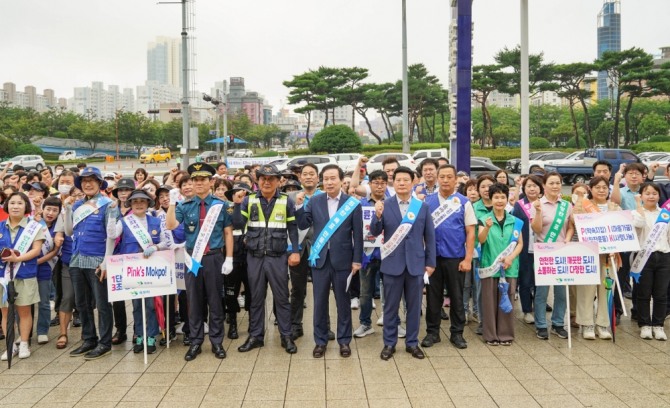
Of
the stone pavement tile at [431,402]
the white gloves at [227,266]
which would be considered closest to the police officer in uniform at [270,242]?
the white gloves at [227,266]

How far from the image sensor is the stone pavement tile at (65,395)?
179 inches

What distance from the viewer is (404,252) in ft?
17.8

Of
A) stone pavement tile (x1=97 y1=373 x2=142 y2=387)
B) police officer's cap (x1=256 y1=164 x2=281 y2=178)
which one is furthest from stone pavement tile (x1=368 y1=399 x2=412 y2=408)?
police officer's cap (x1=256 y1=164 x2=281 y2=178)

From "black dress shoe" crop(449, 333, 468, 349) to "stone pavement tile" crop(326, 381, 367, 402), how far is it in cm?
143

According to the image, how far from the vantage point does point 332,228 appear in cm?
544

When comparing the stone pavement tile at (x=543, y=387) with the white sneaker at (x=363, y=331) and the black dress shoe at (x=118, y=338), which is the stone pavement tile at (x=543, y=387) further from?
the black dress shoe at (x=118, y=338)

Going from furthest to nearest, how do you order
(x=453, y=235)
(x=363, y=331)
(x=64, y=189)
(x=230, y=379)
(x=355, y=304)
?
(x=355, y=304), (x=64, y=189), (x=363, y=331), (x=453, y=235), (x=230, y=379)

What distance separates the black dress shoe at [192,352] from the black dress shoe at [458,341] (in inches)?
106

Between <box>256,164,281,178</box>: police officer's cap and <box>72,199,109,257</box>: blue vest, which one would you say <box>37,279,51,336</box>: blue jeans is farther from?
<box>256,164,281,178</box>: police officer's cap

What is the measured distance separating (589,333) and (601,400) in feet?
5.77

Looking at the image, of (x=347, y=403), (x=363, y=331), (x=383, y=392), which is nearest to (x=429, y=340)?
(x=363, y=331)

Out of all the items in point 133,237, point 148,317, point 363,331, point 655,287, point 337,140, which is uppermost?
point 337,140

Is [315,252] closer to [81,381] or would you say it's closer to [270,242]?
[270,242]

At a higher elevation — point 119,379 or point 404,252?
point 404,252
